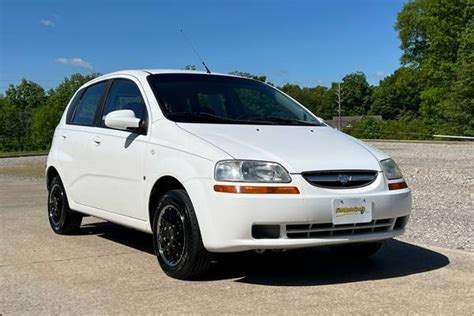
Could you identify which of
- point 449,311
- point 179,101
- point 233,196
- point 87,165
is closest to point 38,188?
point 87,165

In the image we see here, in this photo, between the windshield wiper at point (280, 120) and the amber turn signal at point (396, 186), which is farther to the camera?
the windshield wiper at point (280, 120)

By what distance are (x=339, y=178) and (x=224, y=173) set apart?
0.87 m

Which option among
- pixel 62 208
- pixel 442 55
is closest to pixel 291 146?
pixel 62 208

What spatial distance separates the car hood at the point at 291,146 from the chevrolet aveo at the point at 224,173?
1 centimetres

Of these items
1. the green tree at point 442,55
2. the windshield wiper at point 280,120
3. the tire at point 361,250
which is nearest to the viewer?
the windshield wiper at point 280,120

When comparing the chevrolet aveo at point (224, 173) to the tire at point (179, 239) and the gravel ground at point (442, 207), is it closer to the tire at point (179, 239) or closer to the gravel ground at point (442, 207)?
the tire at point (179, 239)

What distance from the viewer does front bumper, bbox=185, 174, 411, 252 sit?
4.55 meters

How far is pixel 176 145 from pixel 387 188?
1727 millimetres

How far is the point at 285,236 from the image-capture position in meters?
4.65

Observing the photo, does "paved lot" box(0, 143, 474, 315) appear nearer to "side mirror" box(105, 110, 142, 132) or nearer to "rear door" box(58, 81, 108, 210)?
"rear door" box(58, 81, 108, 210)

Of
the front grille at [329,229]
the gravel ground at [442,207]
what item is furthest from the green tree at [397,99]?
the front grille at [329,229]

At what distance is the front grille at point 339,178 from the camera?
4.69m

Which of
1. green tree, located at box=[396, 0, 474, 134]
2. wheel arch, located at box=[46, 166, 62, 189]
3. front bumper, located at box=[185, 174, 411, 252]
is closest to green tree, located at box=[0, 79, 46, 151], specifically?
green tree, located at box=[396, 0, 474, 134]

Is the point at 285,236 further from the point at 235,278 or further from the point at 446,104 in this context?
the point at 446,104
